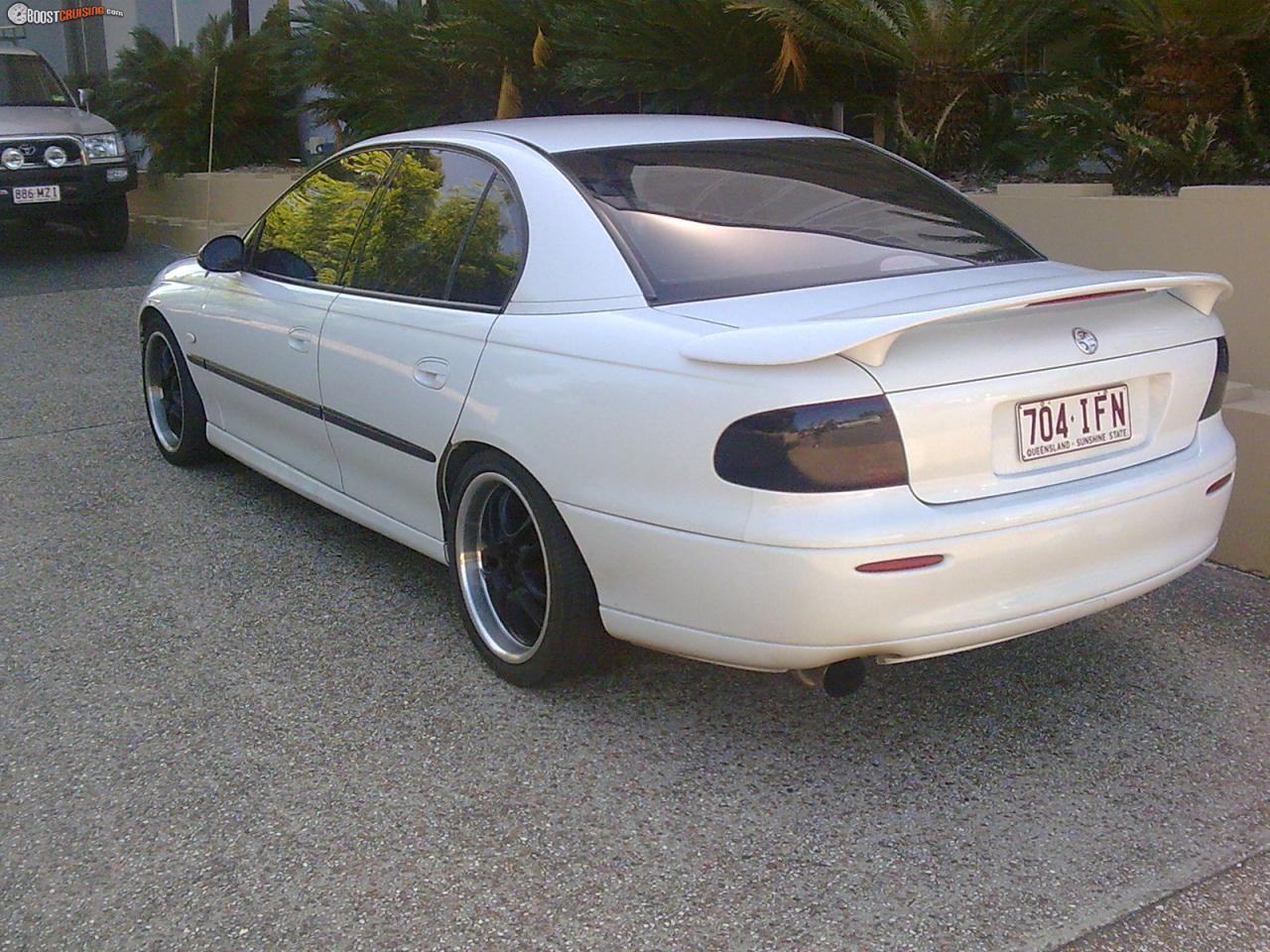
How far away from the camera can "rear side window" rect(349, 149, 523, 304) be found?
4.05 metres

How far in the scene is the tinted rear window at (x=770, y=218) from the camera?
365 cm

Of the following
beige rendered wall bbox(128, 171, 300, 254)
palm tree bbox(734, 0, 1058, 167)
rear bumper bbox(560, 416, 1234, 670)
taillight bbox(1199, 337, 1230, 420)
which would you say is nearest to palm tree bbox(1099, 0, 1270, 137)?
palm tree bbox(734, 0, 1058, 167)

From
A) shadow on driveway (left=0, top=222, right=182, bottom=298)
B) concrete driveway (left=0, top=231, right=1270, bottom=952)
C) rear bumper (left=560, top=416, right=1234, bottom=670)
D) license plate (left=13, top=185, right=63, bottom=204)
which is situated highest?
rear bumper (left=560, top=416, right=1234, bottom=670)

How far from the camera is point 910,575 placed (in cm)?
310

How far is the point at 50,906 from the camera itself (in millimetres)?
3023

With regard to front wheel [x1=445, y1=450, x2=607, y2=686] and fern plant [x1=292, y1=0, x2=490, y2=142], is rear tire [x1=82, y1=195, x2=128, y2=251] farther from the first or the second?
front wheel [x1=445, y1=450, x2=607, y2=686]

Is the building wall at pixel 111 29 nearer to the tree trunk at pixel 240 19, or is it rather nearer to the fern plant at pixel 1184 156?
the tree trunk at pixel 240 19

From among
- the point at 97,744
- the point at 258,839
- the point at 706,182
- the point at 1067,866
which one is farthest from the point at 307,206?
the point at 1067,866

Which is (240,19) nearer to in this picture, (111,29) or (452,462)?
(111,29)

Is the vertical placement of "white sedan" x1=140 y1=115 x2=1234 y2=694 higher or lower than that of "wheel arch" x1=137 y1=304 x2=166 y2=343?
higher

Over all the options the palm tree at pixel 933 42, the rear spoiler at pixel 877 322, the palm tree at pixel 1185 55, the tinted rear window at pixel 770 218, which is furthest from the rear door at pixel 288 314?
the palm tree at pixel 1185 55

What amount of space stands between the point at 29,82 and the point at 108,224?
1435 millimetres

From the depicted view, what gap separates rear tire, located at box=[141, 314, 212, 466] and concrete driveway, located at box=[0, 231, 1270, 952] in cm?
122

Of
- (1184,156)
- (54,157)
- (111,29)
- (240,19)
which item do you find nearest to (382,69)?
(54,157)
